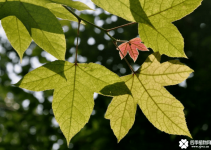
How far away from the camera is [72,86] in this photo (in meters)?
0.88

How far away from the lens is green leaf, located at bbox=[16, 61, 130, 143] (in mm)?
822

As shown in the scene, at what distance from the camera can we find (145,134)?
13.5 ft

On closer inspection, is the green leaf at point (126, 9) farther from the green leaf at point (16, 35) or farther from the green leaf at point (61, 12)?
the green leaf at point (16, 35)

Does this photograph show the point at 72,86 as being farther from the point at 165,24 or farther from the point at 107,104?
the point at 107,104

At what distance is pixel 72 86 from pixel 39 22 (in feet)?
0.99

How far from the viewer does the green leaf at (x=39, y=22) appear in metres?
0.78

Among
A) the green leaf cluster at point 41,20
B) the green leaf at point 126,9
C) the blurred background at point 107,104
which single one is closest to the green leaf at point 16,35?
the green leaf cluster at point 41,20

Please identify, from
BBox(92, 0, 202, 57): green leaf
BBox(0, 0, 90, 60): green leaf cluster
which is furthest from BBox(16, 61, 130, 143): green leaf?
BBox(92, 0, 202, 57): green leaf

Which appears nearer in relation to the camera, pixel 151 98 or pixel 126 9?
pixel 126 9

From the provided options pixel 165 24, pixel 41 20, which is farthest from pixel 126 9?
pixel 41 20

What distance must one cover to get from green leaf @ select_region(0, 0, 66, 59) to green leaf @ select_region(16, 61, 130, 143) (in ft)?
0.28

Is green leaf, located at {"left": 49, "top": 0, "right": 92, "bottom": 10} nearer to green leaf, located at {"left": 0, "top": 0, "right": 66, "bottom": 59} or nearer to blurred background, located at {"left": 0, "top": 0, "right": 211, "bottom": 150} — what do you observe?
green leaf, located at {"left": 0, "top": 0, "right": 66, "bottom": 59}

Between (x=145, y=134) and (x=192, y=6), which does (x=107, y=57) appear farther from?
(x=192, y=6)

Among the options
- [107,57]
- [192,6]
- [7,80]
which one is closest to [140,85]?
[192,6]
